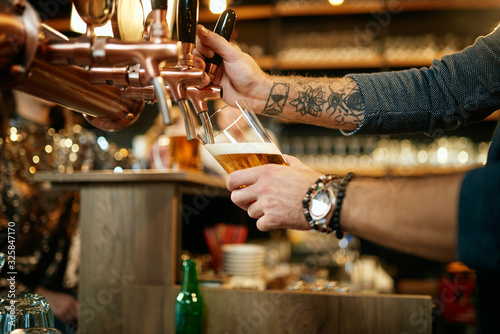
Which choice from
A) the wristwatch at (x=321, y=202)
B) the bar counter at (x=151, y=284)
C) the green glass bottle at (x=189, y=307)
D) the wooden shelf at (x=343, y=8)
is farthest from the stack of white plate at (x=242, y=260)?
the wooden shelf at (x=343, y=8)

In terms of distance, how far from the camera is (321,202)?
2.36 feet

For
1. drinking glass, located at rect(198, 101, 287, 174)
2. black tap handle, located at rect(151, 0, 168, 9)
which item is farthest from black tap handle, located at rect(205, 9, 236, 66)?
black tap handle, located at rect(151, 0, 168, 9)

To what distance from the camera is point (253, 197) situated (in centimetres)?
78

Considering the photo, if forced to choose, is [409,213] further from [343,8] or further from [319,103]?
[343,8]

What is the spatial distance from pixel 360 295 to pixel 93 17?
908 mm

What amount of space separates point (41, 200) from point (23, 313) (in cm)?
120

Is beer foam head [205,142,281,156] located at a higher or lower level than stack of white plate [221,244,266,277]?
higher

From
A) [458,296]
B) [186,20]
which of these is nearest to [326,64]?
[458,296]

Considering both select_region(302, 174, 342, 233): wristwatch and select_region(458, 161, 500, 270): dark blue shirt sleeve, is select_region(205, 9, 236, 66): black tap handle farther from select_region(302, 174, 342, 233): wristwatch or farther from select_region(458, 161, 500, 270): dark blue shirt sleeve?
select_region(458, 161, 500, 270): dark blue shirt sleeve

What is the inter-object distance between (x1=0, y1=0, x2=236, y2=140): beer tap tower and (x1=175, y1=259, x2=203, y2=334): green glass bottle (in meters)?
0.53

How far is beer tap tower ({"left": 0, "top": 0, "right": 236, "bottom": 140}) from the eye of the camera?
61 centimetres

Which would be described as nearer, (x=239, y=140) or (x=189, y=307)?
(x=239, y=140)

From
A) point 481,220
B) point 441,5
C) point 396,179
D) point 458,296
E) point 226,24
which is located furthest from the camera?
point 441,5

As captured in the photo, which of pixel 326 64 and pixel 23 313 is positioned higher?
pixel 326 64
